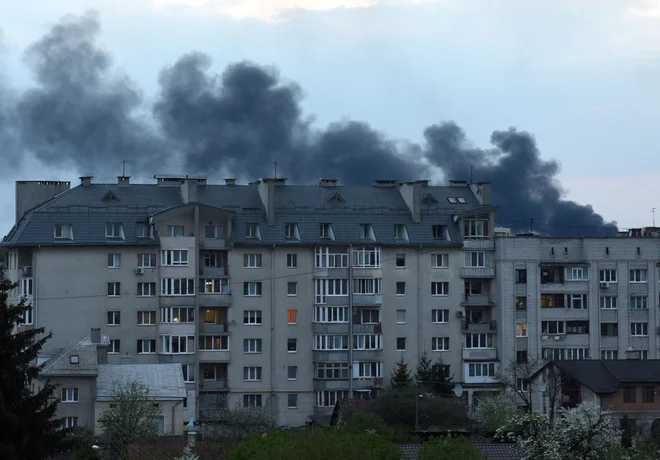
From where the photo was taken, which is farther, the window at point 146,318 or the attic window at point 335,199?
the attic window at point 335,199

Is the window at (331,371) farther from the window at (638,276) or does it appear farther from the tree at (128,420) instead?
the window at (638,276)

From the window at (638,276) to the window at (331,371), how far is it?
23768mm

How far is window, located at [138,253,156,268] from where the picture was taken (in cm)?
9338

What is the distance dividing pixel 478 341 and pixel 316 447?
184 ft

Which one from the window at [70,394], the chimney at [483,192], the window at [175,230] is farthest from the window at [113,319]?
the chimney at [483,192]

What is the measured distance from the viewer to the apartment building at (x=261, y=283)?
3627 inches

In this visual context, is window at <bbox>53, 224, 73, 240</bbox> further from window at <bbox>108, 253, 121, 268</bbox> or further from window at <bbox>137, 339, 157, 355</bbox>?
window at <bbox>137, 339, 157, 355</bbox>

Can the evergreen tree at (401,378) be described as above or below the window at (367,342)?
below

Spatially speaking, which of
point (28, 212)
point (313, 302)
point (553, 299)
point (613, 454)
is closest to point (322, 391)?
Answer: point (313, 302)

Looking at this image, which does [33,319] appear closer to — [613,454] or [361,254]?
[361,254]

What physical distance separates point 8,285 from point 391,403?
39329 millimetres

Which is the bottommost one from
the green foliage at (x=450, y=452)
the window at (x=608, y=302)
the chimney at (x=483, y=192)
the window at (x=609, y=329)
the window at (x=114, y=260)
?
the green foliage at (x=450, y=452)

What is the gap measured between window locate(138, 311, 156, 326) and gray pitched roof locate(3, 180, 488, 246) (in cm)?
513

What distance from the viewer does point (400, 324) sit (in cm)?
9744
